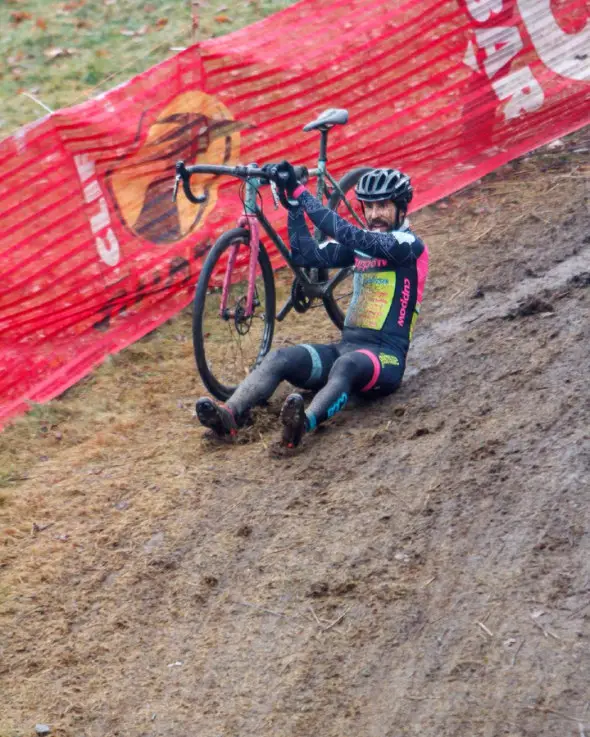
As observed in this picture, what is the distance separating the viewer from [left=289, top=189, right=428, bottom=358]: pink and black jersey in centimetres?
554

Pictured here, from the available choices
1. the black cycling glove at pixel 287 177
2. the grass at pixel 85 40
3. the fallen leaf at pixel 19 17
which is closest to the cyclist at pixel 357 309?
the black cycling glove at pixel 287 177

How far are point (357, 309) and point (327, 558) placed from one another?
186cm

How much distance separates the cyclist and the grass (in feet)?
15.8

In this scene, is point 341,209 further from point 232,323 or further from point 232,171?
point 232,171

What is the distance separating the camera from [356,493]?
15.6 feet

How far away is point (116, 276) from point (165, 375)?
0.80m

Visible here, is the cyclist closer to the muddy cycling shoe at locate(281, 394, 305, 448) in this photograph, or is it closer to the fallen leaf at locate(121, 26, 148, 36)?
the muddy cycling shoe at locate(281, 394, 305, 448)

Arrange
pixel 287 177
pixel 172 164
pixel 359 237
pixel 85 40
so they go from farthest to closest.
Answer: pixel 85 40
pixel 172 164
pixel 359 237
pixel 287 177

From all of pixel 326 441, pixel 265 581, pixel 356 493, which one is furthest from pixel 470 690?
pixel 326 441

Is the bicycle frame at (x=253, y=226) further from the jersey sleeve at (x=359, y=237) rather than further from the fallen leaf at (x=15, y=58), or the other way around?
the fallen leaf at (x=15, y=58)

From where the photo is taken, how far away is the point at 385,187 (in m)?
5.54

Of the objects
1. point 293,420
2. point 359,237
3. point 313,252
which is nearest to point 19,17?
point 313,252

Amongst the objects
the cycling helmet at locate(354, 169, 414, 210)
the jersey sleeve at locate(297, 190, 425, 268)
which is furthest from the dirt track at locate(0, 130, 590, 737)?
the cycling helmet at locate(354, 169, 414, 210)

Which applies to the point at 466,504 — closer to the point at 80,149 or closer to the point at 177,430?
the point at 177,430
